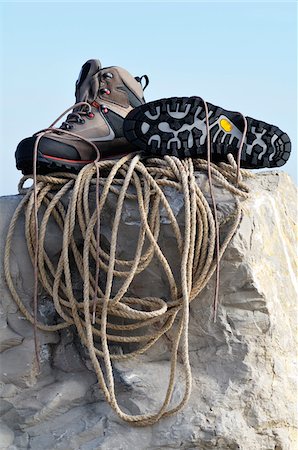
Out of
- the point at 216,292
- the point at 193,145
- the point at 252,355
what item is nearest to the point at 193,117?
the point at 193,145

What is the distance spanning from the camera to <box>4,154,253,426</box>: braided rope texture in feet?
6.73

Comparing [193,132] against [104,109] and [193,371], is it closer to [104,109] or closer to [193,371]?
[104,109]

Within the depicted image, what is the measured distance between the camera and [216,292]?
2090 millimetres

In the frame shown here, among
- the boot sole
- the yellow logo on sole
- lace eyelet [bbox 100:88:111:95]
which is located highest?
lace eyelet [bbox 100:88:111:95]

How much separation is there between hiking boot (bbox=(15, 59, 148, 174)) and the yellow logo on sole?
1.02ft

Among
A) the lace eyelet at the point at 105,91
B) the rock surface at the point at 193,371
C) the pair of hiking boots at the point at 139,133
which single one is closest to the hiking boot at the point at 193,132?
the pair of hiking boots at the point at 139,133

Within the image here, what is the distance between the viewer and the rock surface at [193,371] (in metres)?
2.05

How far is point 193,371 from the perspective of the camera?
2164 mm

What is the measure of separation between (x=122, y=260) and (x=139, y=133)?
1.26 ft

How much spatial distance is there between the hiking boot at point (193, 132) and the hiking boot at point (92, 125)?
153 millimetres

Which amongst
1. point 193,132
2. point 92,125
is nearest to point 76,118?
point 92,125

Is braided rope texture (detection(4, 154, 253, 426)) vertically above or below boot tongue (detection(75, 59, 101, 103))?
below

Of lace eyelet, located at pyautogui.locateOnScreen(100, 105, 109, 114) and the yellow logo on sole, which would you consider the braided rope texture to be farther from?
lace eyelet, located at pyautogui.locateOnScreen(100, 105, 109, 114)

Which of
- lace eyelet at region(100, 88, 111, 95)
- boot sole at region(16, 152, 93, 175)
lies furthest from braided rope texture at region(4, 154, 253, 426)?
lace eyelet at region(100, 88, 111, 95)
